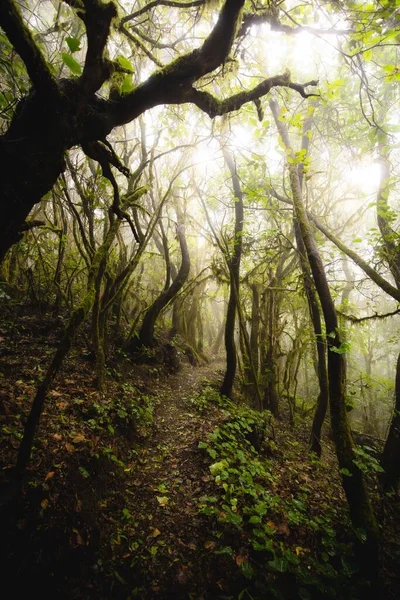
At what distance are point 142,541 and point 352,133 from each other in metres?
8.36

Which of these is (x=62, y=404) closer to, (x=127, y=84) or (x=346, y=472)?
(x=346, y=472)

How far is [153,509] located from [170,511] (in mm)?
223

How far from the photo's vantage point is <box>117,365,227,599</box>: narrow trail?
3.08 metres

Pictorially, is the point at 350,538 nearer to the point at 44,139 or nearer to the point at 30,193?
the point at 30,193

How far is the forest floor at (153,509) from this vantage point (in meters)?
2.81

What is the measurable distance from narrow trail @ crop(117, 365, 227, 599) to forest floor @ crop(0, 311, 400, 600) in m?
0.01

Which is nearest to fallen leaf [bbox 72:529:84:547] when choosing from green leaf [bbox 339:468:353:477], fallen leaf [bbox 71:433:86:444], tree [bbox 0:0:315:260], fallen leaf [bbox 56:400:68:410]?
fallen leaf [bbox 71:433:86:444]

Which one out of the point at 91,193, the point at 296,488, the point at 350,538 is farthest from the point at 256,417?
the point at 91,193

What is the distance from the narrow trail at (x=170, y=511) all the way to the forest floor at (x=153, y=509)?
0.01m

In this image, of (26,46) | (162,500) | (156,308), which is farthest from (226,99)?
(156,308)

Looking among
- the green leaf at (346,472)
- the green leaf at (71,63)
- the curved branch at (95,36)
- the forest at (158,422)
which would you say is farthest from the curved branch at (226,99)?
the green leaf at (346,472)

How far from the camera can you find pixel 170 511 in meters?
3.80

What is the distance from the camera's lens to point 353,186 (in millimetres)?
10305

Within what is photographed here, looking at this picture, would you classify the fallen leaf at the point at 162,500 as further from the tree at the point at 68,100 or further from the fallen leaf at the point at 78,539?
the tree at the point at 68,100
